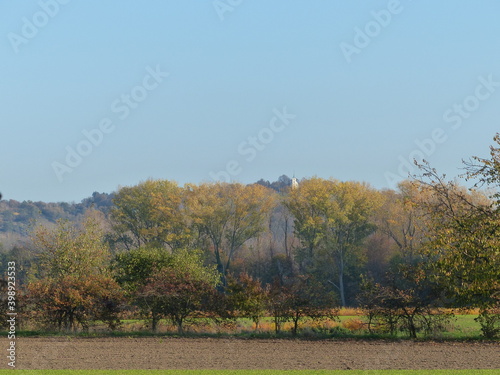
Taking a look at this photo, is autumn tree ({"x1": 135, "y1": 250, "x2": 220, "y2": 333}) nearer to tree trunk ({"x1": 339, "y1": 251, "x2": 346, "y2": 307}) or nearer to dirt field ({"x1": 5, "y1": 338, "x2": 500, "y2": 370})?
dirt field ({"x1": 5, "y1": 338, "x2": 500, "y2": 370})

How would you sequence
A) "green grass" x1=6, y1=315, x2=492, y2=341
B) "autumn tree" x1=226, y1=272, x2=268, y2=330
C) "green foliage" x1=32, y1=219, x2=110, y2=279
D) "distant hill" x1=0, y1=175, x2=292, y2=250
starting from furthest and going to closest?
"distant hill" x1=0, y1=175, x2=292, y2=250 < "green foliage" x1=32, y1=219, x2=110, y2=279 < "autumn tree" x1=226, y1=272, x2=268, y2=330 < "green grass" x1=6, y1=315, x2=492, y2=341

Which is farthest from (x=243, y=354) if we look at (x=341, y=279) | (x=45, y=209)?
(x=45, y=209)

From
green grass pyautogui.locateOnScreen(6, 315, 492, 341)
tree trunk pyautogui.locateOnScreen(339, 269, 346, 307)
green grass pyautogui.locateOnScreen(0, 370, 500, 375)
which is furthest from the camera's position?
tree trunk pyautogui.locateOnScreen(339, 269, 346, 307)

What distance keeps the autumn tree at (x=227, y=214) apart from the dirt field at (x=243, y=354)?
1739 inches

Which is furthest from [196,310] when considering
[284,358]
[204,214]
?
[204,214]

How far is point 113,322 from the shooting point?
1088 inches

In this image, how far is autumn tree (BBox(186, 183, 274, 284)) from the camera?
68.8m

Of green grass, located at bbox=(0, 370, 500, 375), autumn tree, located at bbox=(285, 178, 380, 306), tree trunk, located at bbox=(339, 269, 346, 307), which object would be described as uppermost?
autumn tree, located at bbox=(285, 178, 380, 306)

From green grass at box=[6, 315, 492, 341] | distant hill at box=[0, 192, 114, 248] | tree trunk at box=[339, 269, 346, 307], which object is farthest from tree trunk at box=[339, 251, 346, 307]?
distant hill at box=[0, 192, 114, 248]

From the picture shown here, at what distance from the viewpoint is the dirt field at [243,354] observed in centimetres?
1835

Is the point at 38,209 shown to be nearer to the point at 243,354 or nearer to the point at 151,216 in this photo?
the point at 151,216

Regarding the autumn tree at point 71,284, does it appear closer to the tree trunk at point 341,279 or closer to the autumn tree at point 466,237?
the autumn tree at point 466,237

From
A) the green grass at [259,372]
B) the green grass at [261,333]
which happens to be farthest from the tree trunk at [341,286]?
the green grass at [259,372]

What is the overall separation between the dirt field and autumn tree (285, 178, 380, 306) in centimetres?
4134
